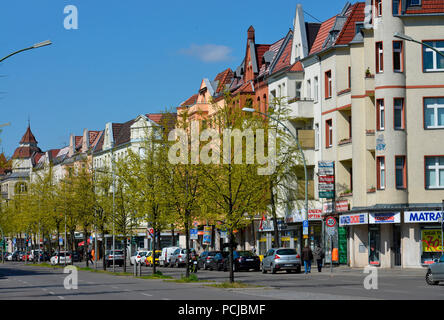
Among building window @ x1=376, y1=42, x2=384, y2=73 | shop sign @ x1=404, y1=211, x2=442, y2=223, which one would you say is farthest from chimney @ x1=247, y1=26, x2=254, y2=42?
shop sign @ x1=404, y1=211, x2=442, y2=223

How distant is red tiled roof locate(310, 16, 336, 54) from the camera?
6172 centimetres

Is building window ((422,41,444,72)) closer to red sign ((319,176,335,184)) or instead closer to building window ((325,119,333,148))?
building window ((325,119,333,148))

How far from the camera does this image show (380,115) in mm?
51438

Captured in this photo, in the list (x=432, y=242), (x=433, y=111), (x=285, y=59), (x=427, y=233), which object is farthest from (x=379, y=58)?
(x=285, y=59)

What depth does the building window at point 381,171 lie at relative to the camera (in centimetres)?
5103

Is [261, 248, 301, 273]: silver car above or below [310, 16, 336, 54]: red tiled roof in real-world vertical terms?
below

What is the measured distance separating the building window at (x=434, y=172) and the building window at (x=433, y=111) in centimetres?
201

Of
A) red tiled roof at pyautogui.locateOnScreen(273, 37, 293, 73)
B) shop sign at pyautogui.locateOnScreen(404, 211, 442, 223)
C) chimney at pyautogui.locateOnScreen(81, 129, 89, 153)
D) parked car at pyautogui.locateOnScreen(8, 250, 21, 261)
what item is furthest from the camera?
chimney at pyautogui.locateOnScreen(81, 129, 89, 153)

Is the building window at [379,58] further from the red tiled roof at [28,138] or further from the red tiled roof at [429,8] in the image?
the red tiled roof at [28,138]

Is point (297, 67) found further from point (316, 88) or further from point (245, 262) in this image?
point (245, 262)

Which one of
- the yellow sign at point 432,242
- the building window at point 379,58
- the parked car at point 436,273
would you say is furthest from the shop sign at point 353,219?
the parked car at point 436,273

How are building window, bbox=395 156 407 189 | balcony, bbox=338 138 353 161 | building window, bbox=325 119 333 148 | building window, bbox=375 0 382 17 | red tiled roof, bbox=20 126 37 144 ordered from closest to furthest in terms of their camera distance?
building window, bbox=395 156 407 189 → building window, bbox=375 0 382 17 → balcony, bbox=338 138 353 161 → building window, bbox=325 119 333 148 → red tiled roof, bbox=20 126 37 144

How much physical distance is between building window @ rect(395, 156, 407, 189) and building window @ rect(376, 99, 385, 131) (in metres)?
2.05
